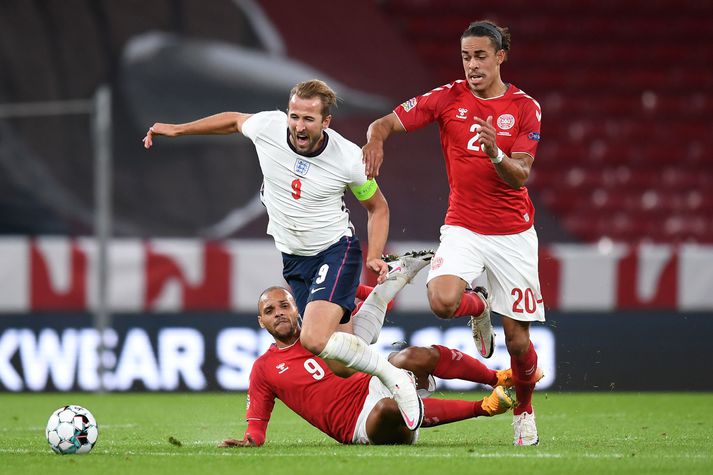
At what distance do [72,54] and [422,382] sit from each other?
27.9 feet

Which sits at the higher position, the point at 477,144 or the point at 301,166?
the point at 477,144

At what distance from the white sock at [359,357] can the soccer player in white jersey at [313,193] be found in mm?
187

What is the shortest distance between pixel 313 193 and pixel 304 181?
75mm

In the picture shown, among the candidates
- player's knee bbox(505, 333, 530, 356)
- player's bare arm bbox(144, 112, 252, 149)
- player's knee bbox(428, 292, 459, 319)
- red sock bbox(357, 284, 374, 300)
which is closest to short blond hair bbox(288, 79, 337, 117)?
player's bare arm bbox(144, 112, 252, 149)

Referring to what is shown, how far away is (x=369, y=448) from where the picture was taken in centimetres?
577

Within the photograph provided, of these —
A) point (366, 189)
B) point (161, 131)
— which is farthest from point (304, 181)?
point (161, 131)

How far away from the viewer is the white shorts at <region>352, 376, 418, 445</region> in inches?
233

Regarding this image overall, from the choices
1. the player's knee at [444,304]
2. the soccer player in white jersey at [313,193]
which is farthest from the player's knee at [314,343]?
the player's knee at [444,304]

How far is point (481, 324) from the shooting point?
22.6ft

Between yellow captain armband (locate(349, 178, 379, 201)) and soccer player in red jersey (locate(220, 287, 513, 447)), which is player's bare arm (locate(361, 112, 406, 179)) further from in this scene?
soccer player in red jersey (locate(220, 287, 513, 447))

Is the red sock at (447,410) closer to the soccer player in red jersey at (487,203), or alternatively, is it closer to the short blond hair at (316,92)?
the soccer player in red jersey at (487,203)

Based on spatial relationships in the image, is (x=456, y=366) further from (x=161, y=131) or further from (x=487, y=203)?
(x=161, y=131)

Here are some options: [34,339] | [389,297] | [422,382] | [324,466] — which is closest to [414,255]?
[389,297]

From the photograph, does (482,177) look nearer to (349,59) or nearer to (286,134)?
(286,134)
